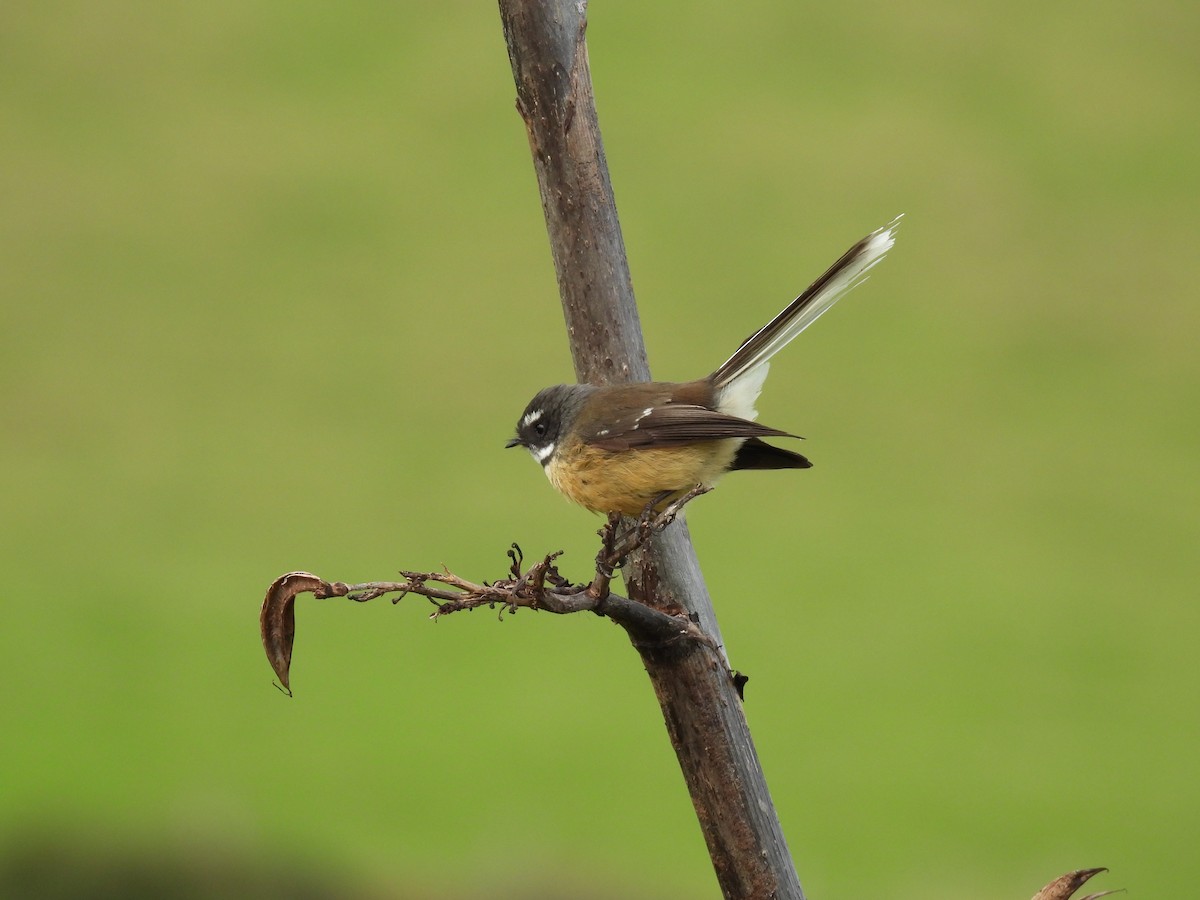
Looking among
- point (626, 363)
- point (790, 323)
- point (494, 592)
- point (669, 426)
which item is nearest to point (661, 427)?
point (669, 426)

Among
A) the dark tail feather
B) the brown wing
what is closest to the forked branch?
the brown wing

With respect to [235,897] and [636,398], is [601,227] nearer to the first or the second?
[636,398]

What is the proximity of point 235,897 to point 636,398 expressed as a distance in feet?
7.34

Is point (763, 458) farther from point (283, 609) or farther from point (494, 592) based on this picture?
point (283, 609)

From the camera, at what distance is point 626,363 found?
244 centimetres

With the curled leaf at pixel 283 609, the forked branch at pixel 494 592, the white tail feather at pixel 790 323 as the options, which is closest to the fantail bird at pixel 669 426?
the white tail feather at pixel 790 323

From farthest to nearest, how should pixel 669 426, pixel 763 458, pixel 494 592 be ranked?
pixel 763 458 → pixel 669 426 → pixel 494 592

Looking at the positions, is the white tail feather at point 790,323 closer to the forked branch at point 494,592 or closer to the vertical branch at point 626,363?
the vertical branch at point 626,363

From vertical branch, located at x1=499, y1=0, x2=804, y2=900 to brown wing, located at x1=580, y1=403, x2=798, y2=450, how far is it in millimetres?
122

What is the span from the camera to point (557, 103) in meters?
2.28

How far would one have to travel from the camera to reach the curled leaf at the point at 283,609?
174cm

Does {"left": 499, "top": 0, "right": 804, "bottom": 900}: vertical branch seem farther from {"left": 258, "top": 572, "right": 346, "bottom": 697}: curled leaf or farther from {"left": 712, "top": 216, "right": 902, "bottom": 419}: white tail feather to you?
{"left": 258, "top": 572, "right": 346, "bottom": 697}: curled leaf

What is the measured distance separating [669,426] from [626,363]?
0.57ft

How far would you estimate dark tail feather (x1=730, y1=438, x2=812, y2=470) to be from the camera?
2406mm
